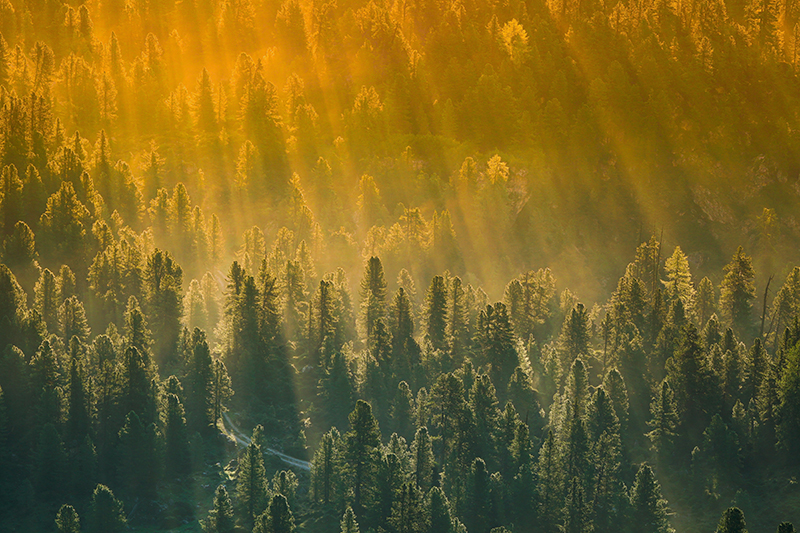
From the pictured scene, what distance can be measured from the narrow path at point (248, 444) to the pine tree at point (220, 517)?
55.2 ft

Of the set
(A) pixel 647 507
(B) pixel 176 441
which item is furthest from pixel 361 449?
(A) pixel 647 507

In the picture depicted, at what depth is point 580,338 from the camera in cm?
17275

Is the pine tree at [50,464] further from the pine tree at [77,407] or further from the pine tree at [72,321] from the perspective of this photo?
the pine tree at [72,321]

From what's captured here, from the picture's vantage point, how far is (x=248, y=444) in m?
155

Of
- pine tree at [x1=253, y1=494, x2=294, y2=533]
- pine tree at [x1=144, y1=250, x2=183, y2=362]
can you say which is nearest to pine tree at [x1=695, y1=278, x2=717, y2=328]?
pine tree at [x1=253, y1=494, x2=294, y2=533]

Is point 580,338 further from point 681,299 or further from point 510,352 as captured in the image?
point 681,299

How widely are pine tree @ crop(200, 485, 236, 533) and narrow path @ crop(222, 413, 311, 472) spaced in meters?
16.8

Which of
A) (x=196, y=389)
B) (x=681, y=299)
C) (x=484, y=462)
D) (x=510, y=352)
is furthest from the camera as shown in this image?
(x=681, y=299)

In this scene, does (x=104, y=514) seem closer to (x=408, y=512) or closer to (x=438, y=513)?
(x=408, y=512)

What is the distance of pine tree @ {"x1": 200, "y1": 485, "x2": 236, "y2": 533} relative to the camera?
447 ft

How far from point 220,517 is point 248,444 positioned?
19.6m

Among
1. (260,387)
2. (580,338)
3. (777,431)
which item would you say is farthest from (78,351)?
(777,431)

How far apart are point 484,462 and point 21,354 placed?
68.2 m

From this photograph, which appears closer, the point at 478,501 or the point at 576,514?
the point at 576,514
